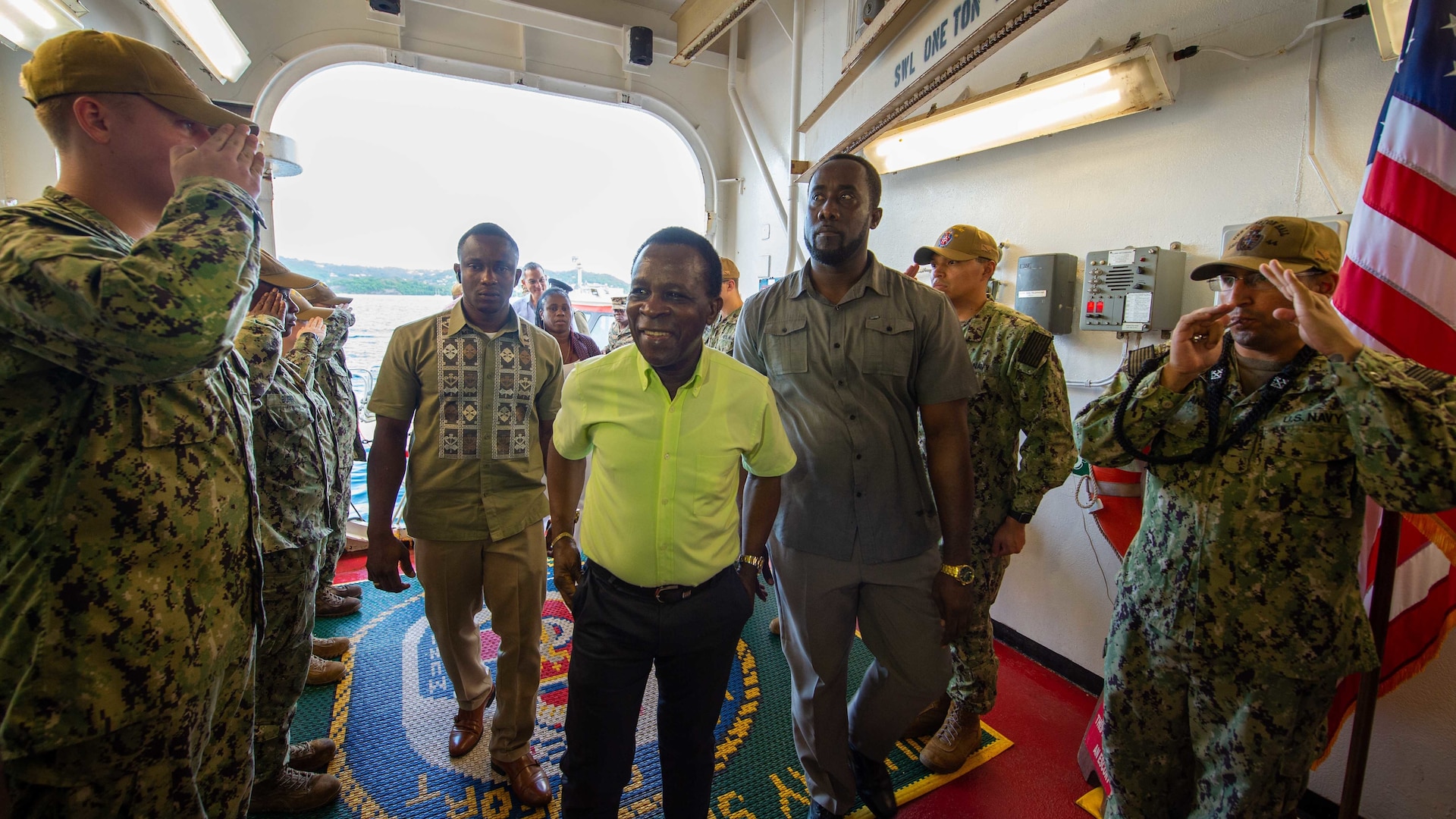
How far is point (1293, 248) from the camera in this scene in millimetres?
1517

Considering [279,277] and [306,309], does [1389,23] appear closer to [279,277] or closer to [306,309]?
[279,277]

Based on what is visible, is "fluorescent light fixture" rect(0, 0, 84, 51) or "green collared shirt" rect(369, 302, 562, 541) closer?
"green collared shirt" rect(369, 302, 562, 541)

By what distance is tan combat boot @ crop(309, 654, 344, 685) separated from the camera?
2.79m

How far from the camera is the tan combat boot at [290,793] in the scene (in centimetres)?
205

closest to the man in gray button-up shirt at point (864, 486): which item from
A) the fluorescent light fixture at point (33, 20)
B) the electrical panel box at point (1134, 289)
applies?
the electrical panel box at point (1134, 289)

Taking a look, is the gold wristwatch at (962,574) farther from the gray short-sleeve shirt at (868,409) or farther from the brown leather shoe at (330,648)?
the brown leather shoe at (330,648)

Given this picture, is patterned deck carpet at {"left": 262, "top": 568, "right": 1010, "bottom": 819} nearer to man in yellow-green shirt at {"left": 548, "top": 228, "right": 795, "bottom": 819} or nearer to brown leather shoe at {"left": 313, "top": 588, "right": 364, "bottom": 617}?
brown leather shoe at {"left": 313, "top": 588, "right": 364, "bottom": 617}

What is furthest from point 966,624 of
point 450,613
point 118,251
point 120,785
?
point 118,251

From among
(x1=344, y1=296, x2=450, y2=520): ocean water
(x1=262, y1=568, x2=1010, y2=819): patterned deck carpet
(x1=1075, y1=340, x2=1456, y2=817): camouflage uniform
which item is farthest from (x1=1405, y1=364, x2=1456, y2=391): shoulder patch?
(x1=344, y1=296, x2=450, y2=520): ocean water

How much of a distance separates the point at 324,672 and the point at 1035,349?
11.3 ft

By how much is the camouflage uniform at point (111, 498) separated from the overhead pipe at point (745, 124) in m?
4.49

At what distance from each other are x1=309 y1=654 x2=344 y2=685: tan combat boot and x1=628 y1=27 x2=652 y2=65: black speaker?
495cm

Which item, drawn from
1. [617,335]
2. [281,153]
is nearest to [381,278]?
[281,153]

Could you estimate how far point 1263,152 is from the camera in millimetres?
2258
